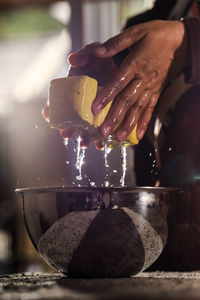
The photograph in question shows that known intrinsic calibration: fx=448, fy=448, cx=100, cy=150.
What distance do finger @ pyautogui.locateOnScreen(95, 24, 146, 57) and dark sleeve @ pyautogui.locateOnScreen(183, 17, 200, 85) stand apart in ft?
0.41

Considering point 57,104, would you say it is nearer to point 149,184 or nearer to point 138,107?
point 138,107

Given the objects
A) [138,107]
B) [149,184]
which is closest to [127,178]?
[149,184]

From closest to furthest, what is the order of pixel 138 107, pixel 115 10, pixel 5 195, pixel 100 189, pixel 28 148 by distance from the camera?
pixel 100 189 → pixel 138 107 → pixel 115 10 → pixel 28 148 → pixel 5 195

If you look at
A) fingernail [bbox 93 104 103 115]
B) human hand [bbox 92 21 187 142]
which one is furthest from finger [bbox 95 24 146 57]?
fingernail [bbox 93 104 103 115]

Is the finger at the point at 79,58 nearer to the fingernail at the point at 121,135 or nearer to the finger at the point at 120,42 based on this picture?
the finger at the point at 120,42

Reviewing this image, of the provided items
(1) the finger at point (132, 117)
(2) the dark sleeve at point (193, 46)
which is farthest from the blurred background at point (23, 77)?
(1) the finger at point (132, 117)

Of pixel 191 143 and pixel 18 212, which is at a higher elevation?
pixel 191 143

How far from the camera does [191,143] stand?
3.13ft

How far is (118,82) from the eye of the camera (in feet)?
2.61

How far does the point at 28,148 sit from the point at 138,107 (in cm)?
338

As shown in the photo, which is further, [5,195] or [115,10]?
[5,195]

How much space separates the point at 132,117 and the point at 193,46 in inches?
8.8

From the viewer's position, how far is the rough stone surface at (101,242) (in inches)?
28.2

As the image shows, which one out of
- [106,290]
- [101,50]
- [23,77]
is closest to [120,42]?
[101,50]
